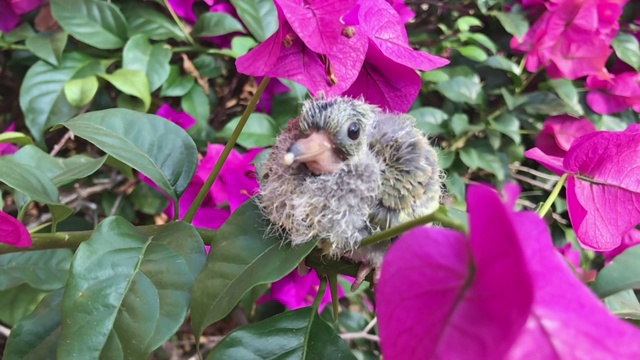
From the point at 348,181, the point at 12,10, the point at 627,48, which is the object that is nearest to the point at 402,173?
the point at 348,181

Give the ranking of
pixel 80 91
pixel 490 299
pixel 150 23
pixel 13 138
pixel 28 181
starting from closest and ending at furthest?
1. pixel 490 299
2. pixel 28 181
3. pixel 13 138
4. pixel 80 91
5. pixel 150 23

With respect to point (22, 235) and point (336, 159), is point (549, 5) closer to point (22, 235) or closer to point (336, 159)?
point (336, 159)

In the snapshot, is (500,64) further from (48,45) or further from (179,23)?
(48,45)

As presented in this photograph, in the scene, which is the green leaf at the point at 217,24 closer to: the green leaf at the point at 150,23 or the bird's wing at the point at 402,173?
the green leaf at the point at 150,23

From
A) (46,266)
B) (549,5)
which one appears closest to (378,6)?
(46,266)

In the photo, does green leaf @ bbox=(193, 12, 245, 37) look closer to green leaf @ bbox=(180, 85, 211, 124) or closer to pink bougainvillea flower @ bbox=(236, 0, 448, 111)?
green leaf @ bbox=(180, 85, 211, 124)

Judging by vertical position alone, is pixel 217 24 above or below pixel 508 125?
above

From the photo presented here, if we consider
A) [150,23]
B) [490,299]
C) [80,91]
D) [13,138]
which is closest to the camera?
[490,299]

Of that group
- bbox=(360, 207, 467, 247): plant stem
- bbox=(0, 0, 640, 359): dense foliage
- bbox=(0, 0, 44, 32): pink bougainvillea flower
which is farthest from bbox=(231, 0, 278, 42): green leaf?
bbox=(360, 207, 467, 247): plant stem
